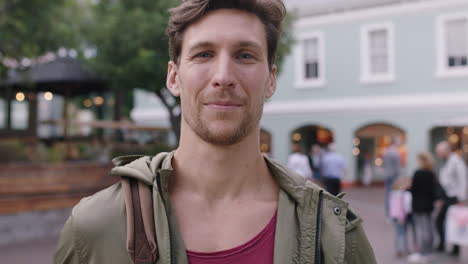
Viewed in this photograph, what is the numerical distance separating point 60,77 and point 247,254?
492 inches

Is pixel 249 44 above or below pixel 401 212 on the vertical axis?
above

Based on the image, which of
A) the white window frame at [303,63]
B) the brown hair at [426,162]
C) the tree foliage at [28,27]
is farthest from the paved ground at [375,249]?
the white window frame at [303,63]

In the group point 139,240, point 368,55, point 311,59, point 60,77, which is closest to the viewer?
point 139,240

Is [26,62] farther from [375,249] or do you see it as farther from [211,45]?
[211,45]

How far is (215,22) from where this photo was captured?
5.99 feet

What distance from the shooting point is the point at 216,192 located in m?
1.92

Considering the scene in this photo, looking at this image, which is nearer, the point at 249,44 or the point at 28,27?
the point at 249,44

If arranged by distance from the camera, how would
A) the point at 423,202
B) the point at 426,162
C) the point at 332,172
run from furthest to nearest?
1. the point at 332,172
2. the point at 426,162
3. the point at 423,202

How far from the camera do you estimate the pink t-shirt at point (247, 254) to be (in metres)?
1.73

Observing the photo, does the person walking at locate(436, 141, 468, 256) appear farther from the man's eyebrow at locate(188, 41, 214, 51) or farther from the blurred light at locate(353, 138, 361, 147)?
the blurred light at locate(353, 138, 361, 147)

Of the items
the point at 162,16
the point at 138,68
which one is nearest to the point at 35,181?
the point at 138,68

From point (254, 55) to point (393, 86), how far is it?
18418 millimetres

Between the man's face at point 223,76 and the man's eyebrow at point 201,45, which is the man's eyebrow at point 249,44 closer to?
the man's face at point 223,76

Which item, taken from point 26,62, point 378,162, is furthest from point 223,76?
point 378,162
